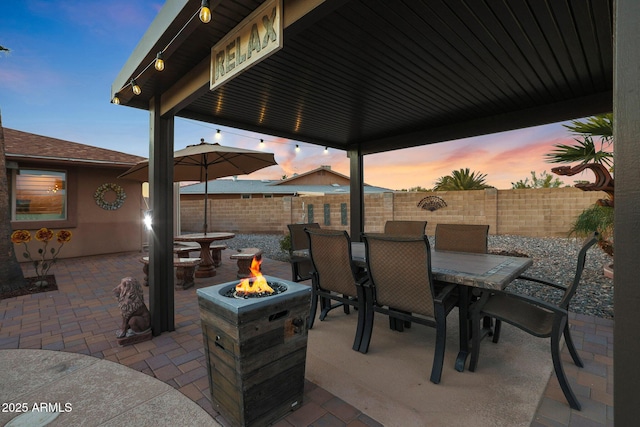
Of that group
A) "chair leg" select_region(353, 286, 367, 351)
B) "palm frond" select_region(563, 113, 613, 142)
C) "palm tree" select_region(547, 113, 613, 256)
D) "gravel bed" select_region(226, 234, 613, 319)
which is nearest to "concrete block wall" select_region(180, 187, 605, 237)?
"gravel bed" select_region(226, 234, 613, 319)

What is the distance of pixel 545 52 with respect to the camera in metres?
2.44

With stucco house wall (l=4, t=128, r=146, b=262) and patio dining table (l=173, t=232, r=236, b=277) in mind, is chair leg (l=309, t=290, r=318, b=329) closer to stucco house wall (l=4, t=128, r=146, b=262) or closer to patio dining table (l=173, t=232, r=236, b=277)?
patio dining table (l=173, t=232, r=236, b=277)

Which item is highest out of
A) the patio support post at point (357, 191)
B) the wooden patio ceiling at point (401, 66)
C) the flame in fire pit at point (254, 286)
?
the wooden patio ceiling at point (401, 66)

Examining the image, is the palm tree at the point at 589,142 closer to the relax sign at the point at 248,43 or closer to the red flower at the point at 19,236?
the relax sign at the point at 248,43

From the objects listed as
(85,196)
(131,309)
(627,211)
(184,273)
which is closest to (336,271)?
(131,309)

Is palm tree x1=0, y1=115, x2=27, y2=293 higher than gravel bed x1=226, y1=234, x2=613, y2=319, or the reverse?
palm tree x1=0, y1=115, x2=27, y2=293

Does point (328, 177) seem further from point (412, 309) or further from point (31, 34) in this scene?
point (412, 309)

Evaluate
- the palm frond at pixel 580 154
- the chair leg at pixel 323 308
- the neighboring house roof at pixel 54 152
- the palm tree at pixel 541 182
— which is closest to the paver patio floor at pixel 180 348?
the chair leg at pixel 323 308

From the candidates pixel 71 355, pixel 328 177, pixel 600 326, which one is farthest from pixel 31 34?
pixel 328 177

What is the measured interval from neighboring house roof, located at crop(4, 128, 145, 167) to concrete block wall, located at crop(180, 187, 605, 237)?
5.73 m

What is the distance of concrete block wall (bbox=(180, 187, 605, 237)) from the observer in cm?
915

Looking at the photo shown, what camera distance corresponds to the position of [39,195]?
21.7 feet

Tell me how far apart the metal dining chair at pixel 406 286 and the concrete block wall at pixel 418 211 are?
29.7ft

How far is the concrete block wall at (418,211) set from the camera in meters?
9.15
